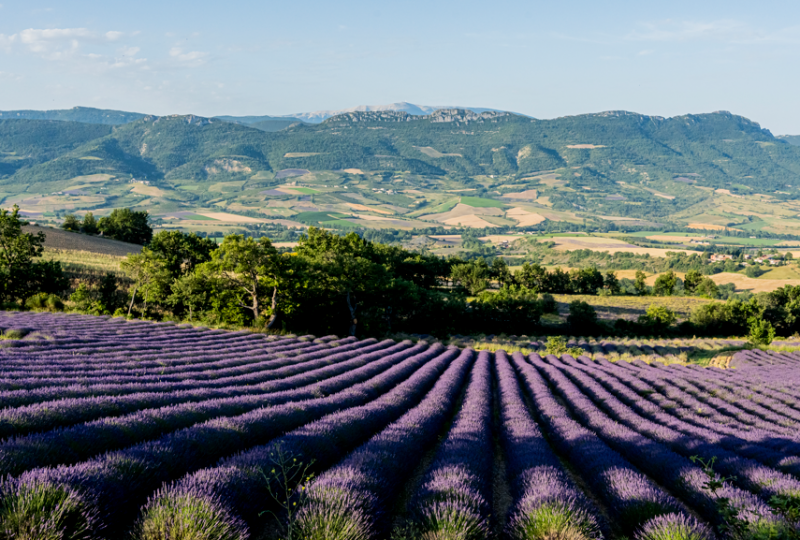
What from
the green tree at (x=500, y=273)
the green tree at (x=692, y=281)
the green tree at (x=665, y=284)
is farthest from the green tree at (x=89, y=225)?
the green tree at (x=692, y=281)

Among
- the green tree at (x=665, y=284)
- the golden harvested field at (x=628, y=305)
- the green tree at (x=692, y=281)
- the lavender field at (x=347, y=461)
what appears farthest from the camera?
the green tree at (x=692, y=281)

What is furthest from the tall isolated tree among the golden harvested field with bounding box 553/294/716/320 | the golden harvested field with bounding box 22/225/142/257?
the golden harvested field with bounding box 553/294/716/320

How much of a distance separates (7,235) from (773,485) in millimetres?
41645

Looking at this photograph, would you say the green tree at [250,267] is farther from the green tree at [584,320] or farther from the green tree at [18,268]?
the green tree at [584,320]

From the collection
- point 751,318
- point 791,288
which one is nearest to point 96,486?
point 751,318

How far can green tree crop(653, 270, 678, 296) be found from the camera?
9325 cm

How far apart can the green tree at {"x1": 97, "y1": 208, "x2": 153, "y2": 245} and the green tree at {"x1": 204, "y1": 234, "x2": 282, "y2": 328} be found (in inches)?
2504

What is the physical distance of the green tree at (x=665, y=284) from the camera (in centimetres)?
9325

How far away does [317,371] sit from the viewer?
14602mm

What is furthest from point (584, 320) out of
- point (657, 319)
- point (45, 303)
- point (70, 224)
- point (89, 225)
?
point (70, 224)

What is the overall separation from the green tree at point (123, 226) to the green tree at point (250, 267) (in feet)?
209

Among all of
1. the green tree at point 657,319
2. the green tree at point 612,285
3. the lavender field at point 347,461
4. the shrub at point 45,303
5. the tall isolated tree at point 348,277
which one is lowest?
the green tree at point 612,285

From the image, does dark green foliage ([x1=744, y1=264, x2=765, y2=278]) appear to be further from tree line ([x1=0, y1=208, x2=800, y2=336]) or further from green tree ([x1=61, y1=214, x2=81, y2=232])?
green tree ([x1=61, y1=214, x2=81, y2=232])

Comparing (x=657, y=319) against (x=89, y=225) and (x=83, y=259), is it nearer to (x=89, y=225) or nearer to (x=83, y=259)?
(x=83, y=259)
